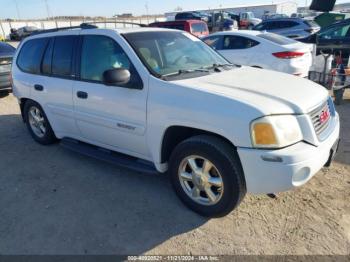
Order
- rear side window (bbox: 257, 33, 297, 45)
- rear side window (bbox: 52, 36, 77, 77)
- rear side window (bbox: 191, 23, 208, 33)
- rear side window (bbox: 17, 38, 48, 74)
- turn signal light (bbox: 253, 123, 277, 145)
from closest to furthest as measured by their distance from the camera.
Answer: turn signal light (bbox: 253, 123, 277, 145), rear side window (bbox: 52, 36, 77, 77), rear side window (bbox: 17, 38, 48, 74), rear side window (bbox: 257, 33, 297, 45), rear side window (bbox: 191, 23, 208, 33)

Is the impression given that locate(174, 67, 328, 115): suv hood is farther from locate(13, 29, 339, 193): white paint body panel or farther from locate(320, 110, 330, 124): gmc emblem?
locate(320, 110, 330, 124): gmc emblem

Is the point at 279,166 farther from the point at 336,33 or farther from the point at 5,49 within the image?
the point at 336,33

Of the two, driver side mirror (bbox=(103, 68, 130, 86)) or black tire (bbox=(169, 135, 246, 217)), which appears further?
driver side mirror (bbox=(103, 68, 130, 86))

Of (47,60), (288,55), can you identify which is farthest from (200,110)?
(288,55)

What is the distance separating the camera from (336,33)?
11.2 meters

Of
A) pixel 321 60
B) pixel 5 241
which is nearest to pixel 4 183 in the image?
pixel 5 241

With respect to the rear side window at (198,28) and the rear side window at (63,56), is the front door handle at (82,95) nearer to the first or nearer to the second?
the rear side window at (63,56)

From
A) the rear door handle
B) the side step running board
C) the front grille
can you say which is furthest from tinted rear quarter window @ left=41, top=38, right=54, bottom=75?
the front grille

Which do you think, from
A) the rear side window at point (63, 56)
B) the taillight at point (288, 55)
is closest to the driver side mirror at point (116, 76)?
the rear side window at point (63, 56)

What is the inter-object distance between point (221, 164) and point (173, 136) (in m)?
0.67

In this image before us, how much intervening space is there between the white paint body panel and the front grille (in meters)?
0.06

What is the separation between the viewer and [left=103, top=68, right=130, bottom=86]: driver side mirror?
3.24 meters

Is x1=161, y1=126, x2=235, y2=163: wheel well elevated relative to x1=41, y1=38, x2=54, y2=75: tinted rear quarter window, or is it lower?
lower

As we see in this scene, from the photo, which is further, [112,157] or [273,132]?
[112,157]
